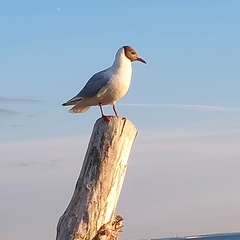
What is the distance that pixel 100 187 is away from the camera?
Answer: 569cm

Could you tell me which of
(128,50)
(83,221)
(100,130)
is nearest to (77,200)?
(83,221)

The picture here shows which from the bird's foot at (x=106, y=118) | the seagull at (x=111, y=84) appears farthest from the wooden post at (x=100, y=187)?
the seagull at (x=111, y=84)

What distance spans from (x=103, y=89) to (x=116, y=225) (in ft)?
7.82

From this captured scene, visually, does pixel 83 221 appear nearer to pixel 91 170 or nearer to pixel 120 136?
pixel 91 170

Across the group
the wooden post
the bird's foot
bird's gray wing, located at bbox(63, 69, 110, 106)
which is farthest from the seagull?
the wooden post

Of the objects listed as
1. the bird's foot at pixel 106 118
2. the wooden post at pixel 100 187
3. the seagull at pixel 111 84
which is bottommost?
the wooden post at pixel 100 187

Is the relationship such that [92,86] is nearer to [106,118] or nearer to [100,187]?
[106,118]

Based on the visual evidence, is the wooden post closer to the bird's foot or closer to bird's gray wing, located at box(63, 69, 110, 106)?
the bird's foot

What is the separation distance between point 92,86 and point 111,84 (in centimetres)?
34

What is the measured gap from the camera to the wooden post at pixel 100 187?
5.62 m

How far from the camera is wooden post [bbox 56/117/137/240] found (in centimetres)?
562

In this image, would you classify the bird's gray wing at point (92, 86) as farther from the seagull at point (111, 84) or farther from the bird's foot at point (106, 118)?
the bird's foot at point (106, 118)

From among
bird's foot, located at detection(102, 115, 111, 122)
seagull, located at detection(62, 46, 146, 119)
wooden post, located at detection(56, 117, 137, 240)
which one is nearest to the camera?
wooden post, located at detection(56, 117, 137, 240)

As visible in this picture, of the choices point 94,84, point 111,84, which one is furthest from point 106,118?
point 94,84
